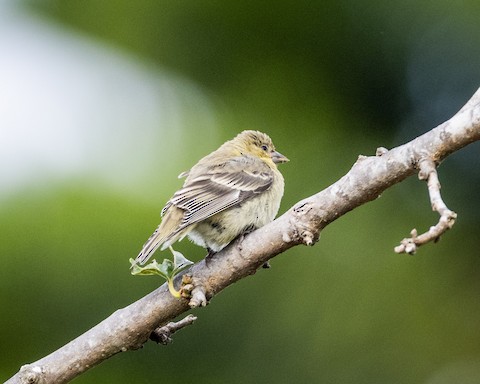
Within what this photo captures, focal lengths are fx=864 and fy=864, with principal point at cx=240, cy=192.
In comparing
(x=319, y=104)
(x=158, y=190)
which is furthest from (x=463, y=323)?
(x=158, y=190)

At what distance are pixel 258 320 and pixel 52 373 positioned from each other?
92.2 inches

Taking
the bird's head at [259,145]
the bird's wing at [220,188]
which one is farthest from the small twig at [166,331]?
the bird's head at [259,145]

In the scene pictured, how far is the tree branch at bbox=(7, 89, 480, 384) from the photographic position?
253cm

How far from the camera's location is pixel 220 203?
13.0ft

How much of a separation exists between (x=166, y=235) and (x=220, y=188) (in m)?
0.48

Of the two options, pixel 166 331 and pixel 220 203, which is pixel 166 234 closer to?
pixel 220 203

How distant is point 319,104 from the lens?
18.1ft

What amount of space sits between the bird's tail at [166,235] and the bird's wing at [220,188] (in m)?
0.03

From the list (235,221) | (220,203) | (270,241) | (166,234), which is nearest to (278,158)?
(220,203)

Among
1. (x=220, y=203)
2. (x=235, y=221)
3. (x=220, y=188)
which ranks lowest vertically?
(x=235, y=221)

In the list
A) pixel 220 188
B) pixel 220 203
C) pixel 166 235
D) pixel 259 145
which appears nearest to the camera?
pixel 166 235

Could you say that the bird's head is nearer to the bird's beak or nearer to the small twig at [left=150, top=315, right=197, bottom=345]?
the bird's beak

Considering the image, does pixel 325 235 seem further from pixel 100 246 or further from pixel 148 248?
pixel 148 248

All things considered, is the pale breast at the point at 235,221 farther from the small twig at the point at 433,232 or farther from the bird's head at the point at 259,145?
the small twig at the point at 433,232
